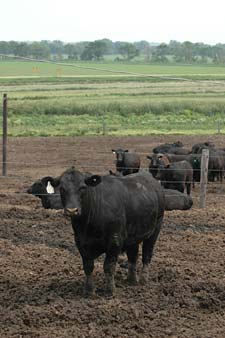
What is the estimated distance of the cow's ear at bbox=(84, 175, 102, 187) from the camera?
28.6ft

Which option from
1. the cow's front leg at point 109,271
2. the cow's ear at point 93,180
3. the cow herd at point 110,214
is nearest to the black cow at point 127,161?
the cow herd at point 110,214

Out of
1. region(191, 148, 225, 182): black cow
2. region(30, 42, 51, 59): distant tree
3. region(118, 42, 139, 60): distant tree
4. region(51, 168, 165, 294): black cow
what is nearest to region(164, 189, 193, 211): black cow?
region(191, 148, 225, 182): black cow

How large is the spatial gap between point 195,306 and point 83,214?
1816 millimetres

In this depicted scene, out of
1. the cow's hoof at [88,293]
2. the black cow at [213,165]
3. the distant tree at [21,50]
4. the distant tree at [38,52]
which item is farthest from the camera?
the distant tree at [38,52]

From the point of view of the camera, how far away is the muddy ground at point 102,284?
803cm

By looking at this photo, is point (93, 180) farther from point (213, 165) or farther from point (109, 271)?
point (213, 165)

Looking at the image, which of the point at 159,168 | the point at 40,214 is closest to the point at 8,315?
the point at 40,214

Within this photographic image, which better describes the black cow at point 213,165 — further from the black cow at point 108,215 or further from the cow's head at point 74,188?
the cow's head at point 74,188

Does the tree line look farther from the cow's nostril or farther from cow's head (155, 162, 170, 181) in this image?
the cow's nostril

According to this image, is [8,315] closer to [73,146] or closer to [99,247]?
[99,247]

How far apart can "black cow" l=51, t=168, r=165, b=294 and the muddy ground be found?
0.46 m

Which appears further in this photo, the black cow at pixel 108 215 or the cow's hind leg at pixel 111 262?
the cow's hind leg at pixel 111 262

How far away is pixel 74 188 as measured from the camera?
8578 mm

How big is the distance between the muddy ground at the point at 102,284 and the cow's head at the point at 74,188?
121 centimetres
